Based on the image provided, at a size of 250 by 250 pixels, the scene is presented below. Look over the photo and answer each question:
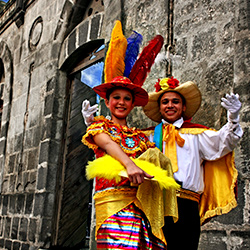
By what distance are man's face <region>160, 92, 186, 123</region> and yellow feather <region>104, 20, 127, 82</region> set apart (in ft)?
1.31

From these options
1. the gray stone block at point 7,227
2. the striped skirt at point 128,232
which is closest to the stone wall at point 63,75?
the gray stone block at point 7,227

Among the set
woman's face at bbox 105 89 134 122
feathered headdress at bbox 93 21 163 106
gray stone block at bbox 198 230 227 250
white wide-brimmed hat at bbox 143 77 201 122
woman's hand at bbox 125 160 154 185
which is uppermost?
feathered headdress at bbox 93 21 163 106

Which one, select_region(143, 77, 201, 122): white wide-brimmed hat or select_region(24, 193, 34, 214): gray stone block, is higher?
select_region(143, 77, 201, 122): white wide-brimmed hat

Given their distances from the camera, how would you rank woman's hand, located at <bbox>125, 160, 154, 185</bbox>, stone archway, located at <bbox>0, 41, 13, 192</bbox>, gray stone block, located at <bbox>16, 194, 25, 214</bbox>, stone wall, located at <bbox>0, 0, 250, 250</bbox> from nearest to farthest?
1. woman's hand, located at <bbox>125, 160, 154, 185</bbox>
2. stone wall, located at <bbox>0, 0, 250, 250</bbox>
3. gray stone block, located at <bbox>16, 194, 25, 214</bbox>
4. stone archway, located at <bbox>0, 41, 13, 192</bbox>

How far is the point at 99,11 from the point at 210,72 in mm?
2975

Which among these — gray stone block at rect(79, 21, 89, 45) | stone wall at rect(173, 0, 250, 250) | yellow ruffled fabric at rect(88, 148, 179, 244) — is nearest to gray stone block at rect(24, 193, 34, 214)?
gray stone block at rect(79, 21, 89, 45)

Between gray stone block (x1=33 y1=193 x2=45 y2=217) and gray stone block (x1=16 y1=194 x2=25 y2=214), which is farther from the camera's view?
gray stone block (x1=16 y1=194 x2=25 y2=214)

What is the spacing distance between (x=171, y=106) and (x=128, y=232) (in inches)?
40.5

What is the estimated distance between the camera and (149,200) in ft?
7.09

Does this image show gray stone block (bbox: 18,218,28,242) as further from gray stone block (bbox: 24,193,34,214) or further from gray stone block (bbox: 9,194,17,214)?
gray stone block (bbox: 9,194,17,214)

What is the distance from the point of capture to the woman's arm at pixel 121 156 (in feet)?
6.62

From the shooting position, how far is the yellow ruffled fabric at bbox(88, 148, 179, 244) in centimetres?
213

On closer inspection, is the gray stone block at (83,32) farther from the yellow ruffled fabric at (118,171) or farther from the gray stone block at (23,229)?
the yellow ruffled fabric at (118,171)

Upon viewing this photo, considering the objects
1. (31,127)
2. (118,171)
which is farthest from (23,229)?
(118,171)
